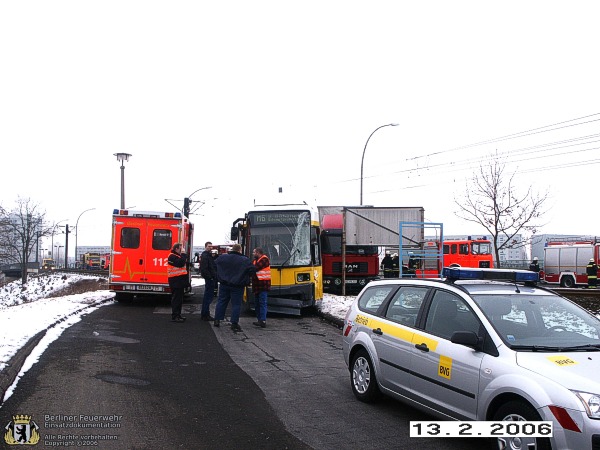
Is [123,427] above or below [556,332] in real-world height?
below

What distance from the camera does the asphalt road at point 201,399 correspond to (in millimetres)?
5352

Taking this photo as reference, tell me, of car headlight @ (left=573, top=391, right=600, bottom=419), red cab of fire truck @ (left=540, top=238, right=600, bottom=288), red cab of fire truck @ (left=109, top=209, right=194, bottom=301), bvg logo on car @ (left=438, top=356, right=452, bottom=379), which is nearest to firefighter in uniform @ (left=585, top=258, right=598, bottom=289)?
red cab of fire truck @ (left=540, top=238, right=600, bottom=288)

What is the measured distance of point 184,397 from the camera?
22.2ft

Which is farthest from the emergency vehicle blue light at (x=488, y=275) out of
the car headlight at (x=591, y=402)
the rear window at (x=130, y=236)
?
the rear window at (x=130, y=236)

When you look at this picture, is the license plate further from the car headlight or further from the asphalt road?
the car headlight

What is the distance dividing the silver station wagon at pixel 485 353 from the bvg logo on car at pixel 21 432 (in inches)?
137

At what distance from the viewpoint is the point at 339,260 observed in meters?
24.5

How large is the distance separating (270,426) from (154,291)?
40.9ft

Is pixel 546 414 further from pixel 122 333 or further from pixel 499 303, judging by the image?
pixel 122 333

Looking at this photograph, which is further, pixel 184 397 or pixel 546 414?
pixel 184 397

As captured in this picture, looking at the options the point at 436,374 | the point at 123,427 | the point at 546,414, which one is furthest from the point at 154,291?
the point at 546,414

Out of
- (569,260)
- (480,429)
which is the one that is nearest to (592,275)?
(569,260)

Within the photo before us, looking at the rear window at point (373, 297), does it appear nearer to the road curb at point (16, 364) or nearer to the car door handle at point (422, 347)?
the car door handle at point (422, 347)

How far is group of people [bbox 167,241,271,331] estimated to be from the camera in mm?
12039
